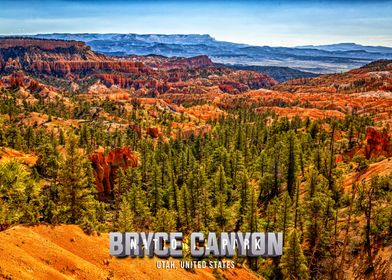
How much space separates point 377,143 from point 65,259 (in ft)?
274

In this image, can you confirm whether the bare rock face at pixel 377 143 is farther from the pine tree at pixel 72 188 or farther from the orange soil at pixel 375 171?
the pine tree at pixel 72 188

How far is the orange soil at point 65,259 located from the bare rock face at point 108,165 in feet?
178

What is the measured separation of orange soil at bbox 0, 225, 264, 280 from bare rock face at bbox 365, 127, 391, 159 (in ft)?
223

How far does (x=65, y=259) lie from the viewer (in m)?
29.7

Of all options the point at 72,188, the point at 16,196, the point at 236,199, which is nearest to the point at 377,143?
the point at 236,199

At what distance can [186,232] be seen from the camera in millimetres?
63781

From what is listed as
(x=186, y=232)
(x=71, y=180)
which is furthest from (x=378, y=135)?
(x=71, y=180)

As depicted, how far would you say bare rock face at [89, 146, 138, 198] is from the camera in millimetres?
91125

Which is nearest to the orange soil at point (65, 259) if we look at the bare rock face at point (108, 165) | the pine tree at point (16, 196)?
the pine tree at point (16, 196)

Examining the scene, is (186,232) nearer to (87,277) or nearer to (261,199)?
(261,199)

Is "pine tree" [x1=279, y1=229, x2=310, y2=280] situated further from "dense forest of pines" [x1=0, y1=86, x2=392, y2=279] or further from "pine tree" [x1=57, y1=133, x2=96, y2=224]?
"pine tree" [x1=57, y1=133, x2=96, y2=224]

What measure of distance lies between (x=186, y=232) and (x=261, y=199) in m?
23.2

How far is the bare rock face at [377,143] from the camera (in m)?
89.8

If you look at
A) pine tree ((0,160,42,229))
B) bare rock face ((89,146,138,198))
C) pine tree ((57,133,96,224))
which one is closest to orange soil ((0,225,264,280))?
pine tree ((0,160,42,229))
